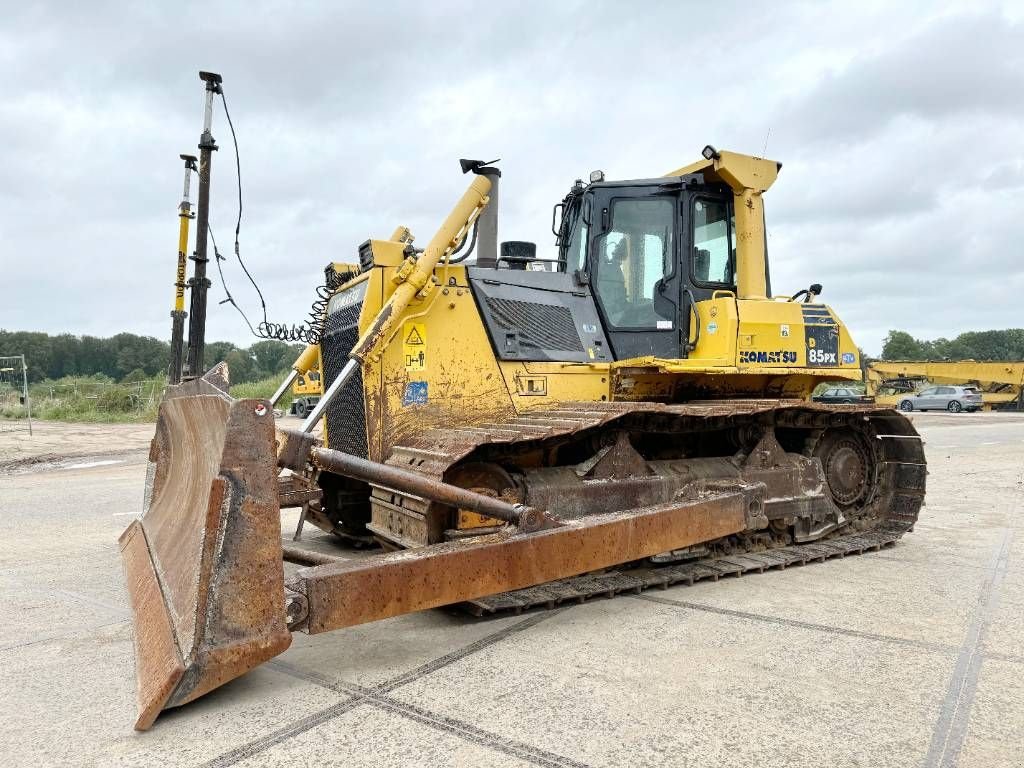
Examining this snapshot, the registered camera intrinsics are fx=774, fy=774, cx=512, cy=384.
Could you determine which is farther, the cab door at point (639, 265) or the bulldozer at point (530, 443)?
the cab door at point (639, 265)

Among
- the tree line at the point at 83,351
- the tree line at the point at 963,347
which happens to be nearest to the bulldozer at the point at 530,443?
the tree line at the point at 83,351

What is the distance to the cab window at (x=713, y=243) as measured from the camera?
6027 mm

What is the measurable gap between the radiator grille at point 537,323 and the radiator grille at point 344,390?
99 centimetres

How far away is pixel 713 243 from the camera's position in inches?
241

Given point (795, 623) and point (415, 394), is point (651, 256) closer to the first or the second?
point (415, 394)

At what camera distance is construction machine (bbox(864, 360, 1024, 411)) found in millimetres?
36562

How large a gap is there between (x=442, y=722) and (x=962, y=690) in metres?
2.08

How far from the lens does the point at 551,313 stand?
5656 millimetres

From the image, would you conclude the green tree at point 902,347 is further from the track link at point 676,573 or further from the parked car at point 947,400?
the track link at point 676,573

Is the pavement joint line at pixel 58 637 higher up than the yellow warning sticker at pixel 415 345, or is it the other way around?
the yellow warning sticker at pixel 415 345

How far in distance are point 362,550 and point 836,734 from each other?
3.89 meters

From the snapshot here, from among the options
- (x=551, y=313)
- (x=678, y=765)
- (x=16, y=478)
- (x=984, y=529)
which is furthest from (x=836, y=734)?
(x=16, y=478)

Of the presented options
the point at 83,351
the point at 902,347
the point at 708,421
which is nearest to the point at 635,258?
the point at 708,421

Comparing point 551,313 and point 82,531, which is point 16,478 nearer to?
point 82,531
